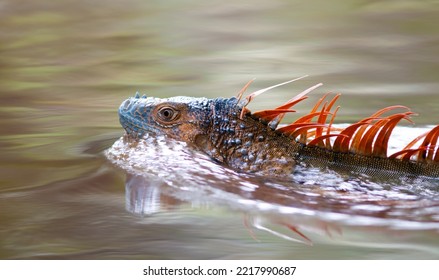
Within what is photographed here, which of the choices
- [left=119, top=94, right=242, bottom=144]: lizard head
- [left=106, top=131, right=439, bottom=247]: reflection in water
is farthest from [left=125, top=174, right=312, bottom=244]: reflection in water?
[left=119, top=94, right=242, bottom=144]: lizard head

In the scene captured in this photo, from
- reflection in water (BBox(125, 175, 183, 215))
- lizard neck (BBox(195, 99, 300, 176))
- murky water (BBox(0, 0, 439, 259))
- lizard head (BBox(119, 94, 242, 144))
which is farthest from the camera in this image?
lizard head (BBox(119, 94, 242, 144))

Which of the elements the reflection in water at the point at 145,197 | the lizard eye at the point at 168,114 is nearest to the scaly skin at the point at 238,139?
the lizard eye at the point at 168,114

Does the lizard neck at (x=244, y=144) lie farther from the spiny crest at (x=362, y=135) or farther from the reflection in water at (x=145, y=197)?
the reflection in water at (x=145, y=197)

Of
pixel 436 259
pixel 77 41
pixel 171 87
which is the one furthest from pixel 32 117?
pixel 436 259

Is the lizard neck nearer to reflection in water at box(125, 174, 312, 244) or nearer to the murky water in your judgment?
the murky water

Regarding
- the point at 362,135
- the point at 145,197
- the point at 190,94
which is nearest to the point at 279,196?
the point at 362,135

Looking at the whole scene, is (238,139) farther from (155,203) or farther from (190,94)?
(190,94)

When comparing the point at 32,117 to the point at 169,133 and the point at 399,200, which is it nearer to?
the point at 169,133
